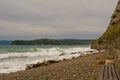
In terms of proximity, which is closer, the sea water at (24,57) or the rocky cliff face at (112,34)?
the sea water at (24,57)

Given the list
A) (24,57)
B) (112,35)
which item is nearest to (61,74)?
(24,57)

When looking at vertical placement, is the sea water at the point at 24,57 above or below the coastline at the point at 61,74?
below

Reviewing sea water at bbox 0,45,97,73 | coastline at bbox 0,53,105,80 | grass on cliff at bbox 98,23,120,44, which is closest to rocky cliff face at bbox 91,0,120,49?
grass on cliff at bbox 98,23,120,44

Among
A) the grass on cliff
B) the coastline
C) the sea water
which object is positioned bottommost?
the sea water

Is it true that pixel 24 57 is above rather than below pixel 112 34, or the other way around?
below

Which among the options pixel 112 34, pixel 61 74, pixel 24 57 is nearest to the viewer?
pixel 61 74

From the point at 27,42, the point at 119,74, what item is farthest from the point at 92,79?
the point at 27,42

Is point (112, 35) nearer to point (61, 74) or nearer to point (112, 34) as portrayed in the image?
point (112, 34)

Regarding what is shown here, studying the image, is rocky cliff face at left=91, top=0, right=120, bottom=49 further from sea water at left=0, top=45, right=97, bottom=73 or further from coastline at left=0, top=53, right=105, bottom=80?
coastline at left=0, top=53, right=105, bottom=80

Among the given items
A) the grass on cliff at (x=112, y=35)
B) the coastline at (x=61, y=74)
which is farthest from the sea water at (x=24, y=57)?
the coastline at (x=61, y=74)

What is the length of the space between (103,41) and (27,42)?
133m

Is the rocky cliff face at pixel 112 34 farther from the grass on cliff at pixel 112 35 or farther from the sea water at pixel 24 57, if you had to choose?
the sea water at pixel 24 57

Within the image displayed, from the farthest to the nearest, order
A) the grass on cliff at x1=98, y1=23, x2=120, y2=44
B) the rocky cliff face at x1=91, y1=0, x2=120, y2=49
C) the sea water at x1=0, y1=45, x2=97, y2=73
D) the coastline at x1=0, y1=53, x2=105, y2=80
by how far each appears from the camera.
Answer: the rocky cliff face at x1=91, y1=0, x2=120, y2=49
the grass on cliff at x1=98, y1=23, x2=120, y2=44
the sea water at x1=0, y1=45, x2=97, y2=73
the coastline at x1=0, y1=53, x2=105, y2=80

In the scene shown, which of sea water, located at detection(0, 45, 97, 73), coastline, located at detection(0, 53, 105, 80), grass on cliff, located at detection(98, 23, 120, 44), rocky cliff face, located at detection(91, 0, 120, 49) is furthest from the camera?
rocky cliff face, located at detection(91, 0, 120, 49)
